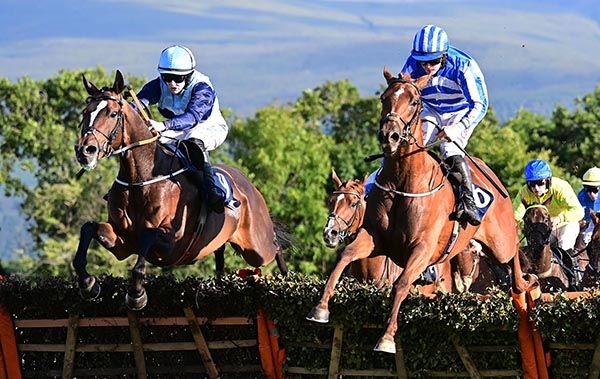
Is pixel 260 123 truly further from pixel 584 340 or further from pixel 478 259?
pixel 584 340

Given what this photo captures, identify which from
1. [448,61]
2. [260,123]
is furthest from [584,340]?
[260,123]

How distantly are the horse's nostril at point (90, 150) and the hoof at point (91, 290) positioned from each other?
1.08 m

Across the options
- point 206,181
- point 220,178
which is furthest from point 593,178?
point 206,181

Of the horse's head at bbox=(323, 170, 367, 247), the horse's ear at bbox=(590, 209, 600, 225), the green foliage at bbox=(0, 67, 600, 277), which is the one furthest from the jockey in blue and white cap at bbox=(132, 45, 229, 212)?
the green foliage at bbox=(0, 67, 600, 277)

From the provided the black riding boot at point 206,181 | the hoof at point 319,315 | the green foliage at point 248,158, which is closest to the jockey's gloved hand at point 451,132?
the hoof at point 319,315

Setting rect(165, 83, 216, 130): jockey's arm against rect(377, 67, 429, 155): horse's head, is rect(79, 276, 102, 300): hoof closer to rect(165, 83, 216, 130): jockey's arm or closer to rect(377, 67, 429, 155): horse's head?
rect(165, 83, 216, 130): jockey's arm

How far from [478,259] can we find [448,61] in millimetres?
3286

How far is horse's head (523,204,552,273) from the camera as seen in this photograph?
1120 cm

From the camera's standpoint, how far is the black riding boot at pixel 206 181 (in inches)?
370

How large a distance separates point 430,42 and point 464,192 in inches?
42.1

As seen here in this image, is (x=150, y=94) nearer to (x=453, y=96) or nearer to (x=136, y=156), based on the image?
(x=136, y=156)

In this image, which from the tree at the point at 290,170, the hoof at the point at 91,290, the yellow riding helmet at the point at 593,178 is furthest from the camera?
the tree at the point at 290,170

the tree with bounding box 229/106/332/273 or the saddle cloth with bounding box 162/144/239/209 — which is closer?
the saddle cloth with bounding box 162/144/239/209

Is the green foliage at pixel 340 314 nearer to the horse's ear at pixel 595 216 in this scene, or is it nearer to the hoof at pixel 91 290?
the hoof at pixel 91 290
